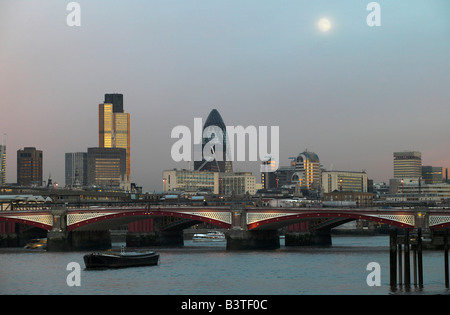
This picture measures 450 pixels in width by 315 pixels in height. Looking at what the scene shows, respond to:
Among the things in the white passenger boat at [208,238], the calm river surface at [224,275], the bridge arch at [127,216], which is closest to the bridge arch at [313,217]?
the bridge arch at [127,216]

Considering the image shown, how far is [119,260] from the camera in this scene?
91.6 meters

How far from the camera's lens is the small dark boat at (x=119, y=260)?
8994 centimetres

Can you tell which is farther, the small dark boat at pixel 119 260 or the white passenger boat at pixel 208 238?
the white passenger boat at pixel 208 238

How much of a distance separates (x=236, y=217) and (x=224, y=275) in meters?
33.5

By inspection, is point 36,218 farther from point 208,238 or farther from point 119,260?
point 208,238

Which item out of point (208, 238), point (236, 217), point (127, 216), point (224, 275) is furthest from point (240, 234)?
point (208, 238)

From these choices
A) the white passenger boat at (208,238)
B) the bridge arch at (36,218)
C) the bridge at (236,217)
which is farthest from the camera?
the white passenger boat at (208,238)

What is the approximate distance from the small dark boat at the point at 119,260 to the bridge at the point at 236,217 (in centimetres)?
2243

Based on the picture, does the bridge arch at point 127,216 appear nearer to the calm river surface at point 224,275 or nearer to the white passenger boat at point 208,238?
the calm river surface at point 224,275

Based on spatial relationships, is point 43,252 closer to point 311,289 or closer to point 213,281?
point 213,281

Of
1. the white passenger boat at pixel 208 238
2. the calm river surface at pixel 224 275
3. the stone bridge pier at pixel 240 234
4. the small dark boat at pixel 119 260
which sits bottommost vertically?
the white passenger boat at pixel 208 238

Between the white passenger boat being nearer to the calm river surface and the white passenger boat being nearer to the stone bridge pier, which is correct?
the stone bridge pier

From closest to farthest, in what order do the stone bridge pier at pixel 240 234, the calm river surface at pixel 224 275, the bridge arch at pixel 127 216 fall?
the calm river surface at pixel 224 275 → the stone bridge pier at pixel 240 234 → the bridge arch at pixel 127 216

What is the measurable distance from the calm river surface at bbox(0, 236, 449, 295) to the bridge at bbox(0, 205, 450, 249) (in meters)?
4.72
